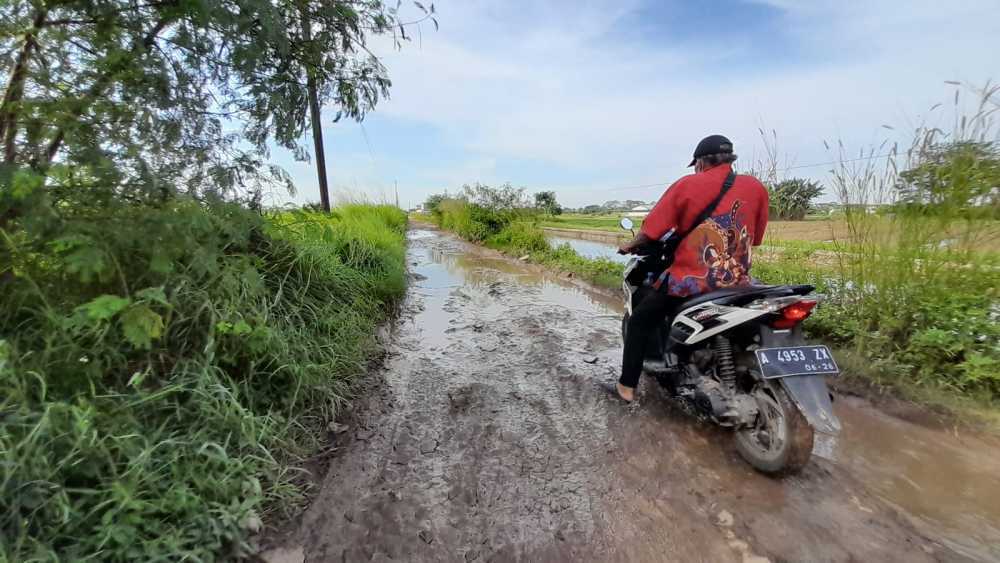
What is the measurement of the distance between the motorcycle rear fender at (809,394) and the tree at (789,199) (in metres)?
3.18

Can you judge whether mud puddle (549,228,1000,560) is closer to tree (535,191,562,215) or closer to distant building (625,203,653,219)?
distant building (625,203,653,219)

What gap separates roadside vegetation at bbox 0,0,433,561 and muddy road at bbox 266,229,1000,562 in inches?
16.1

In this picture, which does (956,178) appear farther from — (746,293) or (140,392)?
(140,392)

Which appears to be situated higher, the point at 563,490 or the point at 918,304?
the point at 918,304

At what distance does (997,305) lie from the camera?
8.62 feet

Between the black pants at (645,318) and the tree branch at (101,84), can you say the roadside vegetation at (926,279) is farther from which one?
the tree branch at (101,84)

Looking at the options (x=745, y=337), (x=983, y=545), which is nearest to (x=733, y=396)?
(x=745, y=337)

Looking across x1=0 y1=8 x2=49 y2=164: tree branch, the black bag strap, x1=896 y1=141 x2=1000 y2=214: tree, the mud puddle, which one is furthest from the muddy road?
x1=0 y1=8 x2=49 y2=164: tree branch

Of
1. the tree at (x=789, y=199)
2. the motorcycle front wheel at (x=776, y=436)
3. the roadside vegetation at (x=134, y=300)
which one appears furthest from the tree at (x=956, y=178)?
the roadside vegetation at (x=134, y=300)

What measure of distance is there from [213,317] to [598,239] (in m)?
15.2

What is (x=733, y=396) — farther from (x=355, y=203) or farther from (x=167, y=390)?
(x=355, y=203)

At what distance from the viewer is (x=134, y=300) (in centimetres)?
179

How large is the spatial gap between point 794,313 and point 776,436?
628 millimetres

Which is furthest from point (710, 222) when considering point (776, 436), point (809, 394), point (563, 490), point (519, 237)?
point (519, 237)
